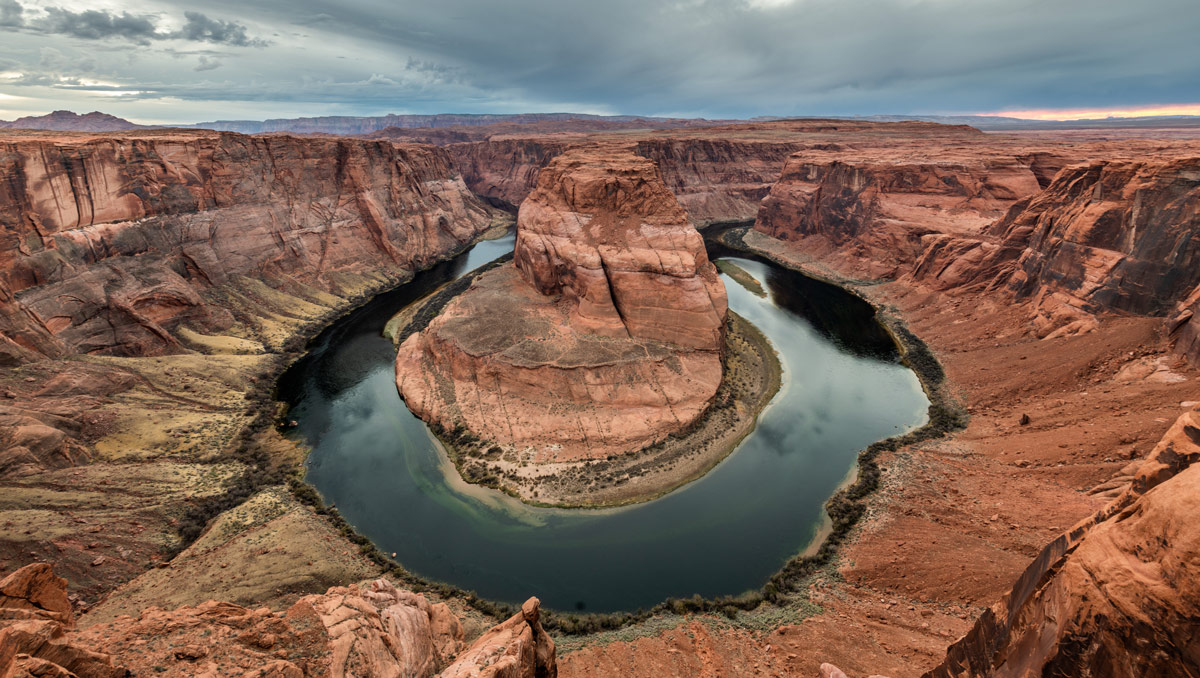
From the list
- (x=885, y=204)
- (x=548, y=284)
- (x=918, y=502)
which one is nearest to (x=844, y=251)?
(x=885, y=204)

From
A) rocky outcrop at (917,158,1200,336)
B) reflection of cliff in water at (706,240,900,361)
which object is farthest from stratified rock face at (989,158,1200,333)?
reflection of cliff in water at (706,240,900,361)

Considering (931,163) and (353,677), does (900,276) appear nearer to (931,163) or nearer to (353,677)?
(931,163)

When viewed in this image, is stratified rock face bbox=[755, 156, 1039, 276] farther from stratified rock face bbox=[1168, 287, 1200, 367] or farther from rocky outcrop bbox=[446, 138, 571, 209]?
rocky outcrop bbox=[446, 138, 571, 209]

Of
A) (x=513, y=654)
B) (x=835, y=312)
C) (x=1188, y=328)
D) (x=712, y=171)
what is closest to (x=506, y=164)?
(x=712, y=171)

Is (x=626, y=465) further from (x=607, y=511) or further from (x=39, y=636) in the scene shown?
(x=39, y=636)

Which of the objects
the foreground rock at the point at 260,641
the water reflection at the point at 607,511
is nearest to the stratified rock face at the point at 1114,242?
the water reflection at the point at 607,511

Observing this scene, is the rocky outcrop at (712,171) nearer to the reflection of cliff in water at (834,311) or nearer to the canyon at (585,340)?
the reflection of cliff in water at (834,311)
